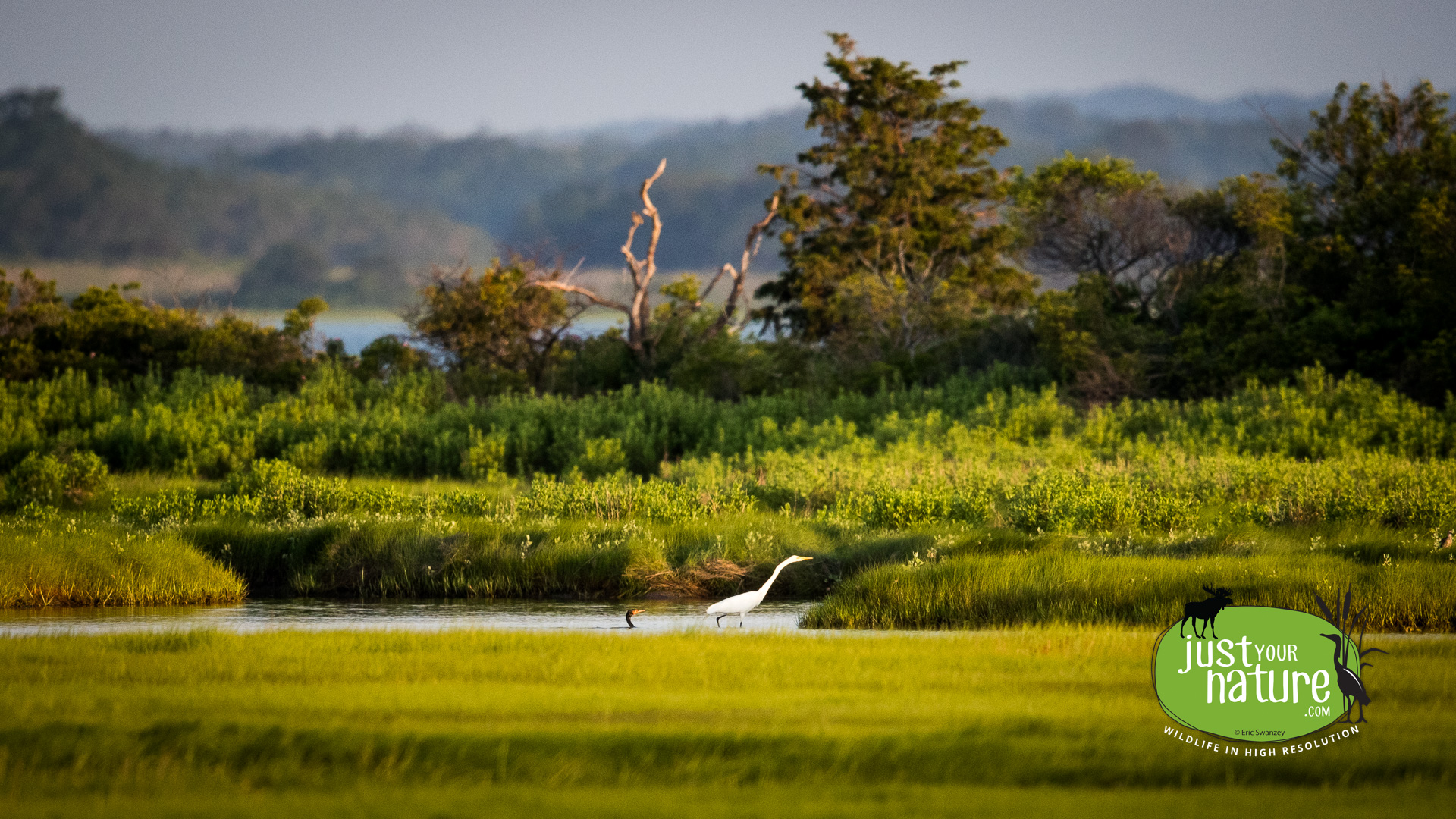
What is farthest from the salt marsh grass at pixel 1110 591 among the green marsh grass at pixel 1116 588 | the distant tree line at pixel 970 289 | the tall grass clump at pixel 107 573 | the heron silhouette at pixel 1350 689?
the distant tree line at pixel 970 289

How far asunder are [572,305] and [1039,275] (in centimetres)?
1619

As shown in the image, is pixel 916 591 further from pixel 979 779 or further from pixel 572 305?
pixel 572 305

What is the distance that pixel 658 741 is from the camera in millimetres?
8422

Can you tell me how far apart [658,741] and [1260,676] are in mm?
4268

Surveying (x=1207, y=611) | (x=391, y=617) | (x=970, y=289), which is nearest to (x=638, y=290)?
(x=970, y=289)

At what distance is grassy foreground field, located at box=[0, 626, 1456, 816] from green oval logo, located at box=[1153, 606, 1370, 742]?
275 millimetres

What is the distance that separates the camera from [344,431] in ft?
121

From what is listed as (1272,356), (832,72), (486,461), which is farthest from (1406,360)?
(486,461)

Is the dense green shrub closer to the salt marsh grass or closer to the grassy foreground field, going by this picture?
the grassy foreground field

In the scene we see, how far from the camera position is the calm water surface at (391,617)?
15.4 metres

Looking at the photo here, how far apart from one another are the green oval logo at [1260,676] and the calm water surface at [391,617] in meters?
5.59

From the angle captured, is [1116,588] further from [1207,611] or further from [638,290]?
[638,290]

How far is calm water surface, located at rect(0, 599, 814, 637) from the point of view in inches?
608

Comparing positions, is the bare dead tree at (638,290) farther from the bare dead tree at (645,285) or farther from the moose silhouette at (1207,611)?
the moose silhouette at (1207,611)
